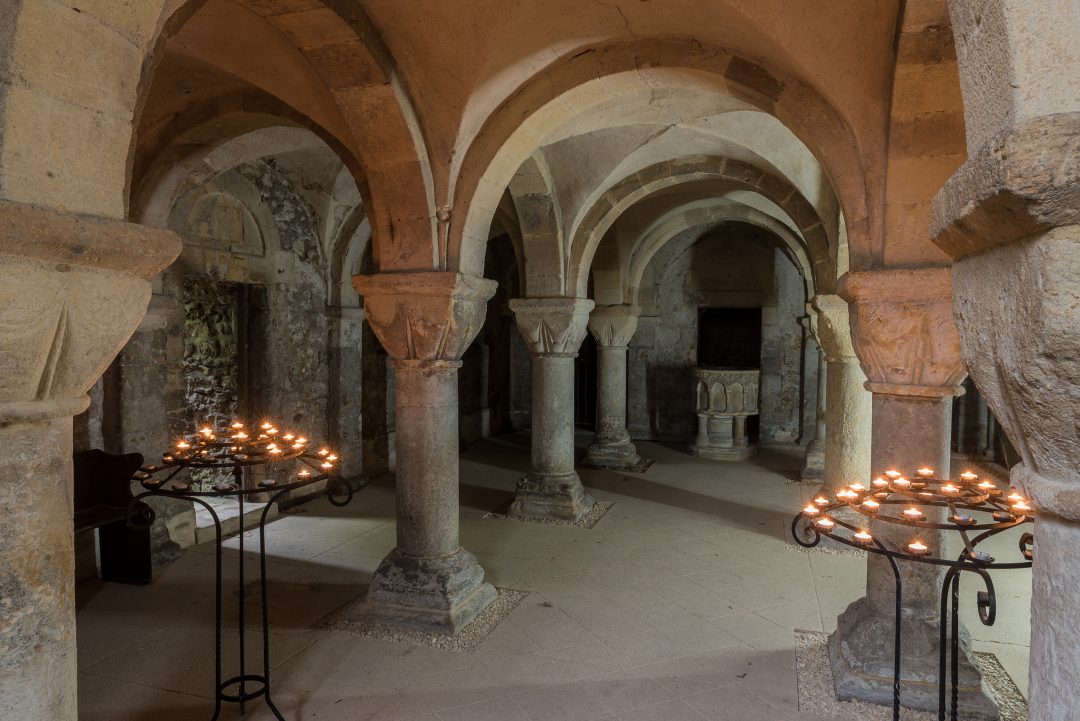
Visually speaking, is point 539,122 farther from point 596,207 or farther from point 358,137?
point 596,207

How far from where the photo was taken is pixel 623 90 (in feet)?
13.7

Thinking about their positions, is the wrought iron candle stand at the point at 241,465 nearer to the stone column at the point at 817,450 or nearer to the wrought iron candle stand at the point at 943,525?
the wrought iron candle stand at the point at 943,525

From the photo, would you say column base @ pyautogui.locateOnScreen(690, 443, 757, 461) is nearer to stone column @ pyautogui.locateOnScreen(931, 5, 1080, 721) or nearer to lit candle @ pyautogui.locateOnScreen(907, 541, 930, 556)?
lit candle @ pyautogui.locateOnScreen(907, 541, 930, 556)

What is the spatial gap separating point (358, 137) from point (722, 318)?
10388mm

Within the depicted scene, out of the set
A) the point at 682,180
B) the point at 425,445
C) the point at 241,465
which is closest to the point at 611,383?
the point at 682,180

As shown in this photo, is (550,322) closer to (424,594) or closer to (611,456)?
(611,456)

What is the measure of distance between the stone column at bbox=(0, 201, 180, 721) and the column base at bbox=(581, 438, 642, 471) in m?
7.74

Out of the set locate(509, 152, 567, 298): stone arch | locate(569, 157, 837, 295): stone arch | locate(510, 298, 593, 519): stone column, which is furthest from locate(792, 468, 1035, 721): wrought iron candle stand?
locate(569, 157, 837, 295): stone arch

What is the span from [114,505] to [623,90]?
434cm

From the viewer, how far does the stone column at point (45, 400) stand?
1452mm

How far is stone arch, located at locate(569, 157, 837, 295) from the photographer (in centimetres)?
684

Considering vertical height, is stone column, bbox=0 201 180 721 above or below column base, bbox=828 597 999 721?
above

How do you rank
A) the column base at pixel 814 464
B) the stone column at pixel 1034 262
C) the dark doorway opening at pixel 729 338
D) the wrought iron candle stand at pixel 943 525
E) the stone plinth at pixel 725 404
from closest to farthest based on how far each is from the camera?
the stone column at pixel 1034 262 < the wrought iron candle stand at pixel 943 525 < the column base at pixel 814 464 < the stone plinth at pixel 725 404 < the dark doorway opening at pixel 729 338

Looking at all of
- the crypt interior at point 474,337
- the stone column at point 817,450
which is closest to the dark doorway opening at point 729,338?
the stone column at point 817,450
